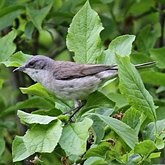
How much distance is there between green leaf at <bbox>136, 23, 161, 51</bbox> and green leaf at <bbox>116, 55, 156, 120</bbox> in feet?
6.26

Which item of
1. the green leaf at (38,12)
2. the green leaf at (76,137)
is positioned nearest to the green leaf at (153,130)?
the green leaf at (76,137)

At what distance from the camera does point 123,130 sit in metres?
2.90

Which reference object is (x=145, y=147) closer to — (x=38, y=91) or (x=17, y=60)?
(x=38, y=91)

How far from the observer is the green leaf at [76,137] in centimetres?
281

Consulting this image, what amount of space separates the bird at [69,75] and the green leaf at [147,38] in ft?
2.86

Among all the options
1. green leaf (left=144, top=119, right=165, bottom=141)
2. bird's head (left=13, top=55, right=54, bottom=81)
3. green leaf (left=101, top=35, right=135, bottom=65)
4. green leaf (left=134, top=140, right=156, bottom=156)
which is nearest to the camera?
green leaf (left=134, top=140, right=156, bottom=156)

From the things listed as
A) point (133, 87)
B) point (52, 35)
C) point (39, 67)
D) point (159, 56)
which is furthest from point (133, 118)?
point (52, 35)

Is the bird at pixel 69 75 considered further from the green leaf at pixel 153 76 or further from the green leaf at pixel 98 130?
the green leaf at pixel 98 130

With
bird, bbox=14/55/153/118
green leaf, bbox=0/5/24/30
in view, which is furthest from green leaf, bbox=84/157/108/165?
green leaf, bbox=0/5/24/30

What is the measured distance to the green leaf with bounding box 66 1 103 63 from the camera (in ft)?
11.4

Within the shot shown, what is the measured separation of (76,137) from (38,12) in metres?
1.80

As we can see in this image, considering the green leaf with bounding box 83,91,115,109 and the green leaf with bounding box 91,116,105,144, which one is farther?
the green leaf with bounding box 83,91,115,109

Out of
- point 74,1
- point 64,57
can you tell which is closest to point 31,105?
point 74,1

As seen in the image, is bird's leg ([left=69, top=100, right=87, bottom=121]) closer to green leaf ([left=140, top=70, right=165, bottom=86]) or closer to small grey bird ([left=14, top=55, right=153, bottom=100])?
small grey bird ([left=14, top=55, right=153, bottom=100])
